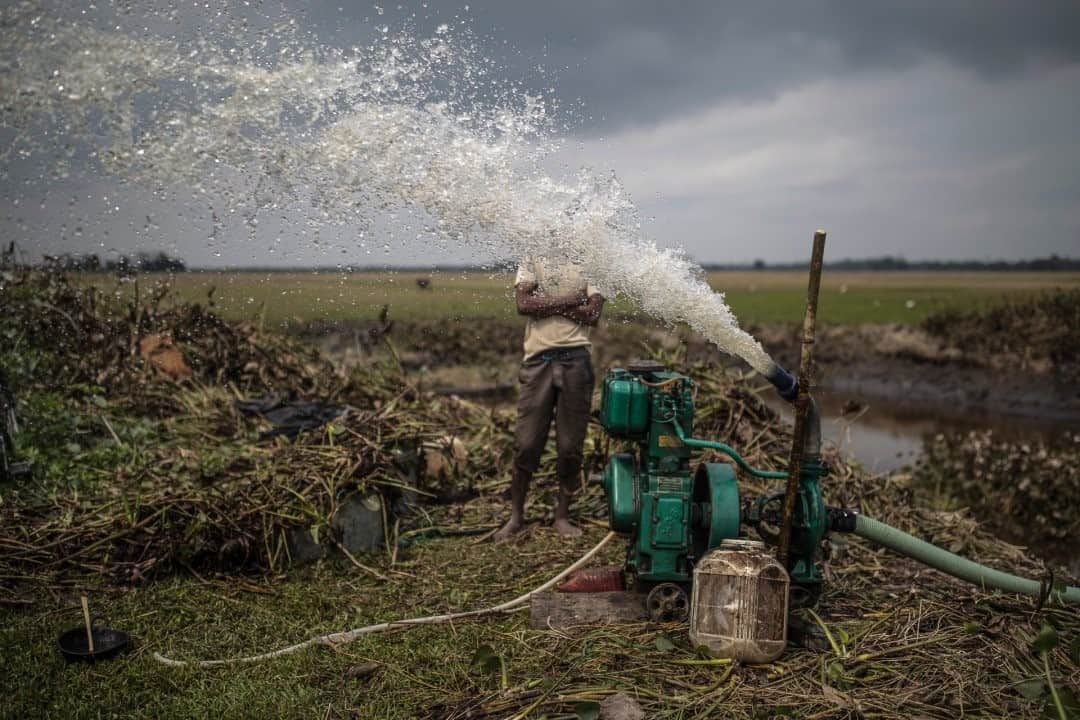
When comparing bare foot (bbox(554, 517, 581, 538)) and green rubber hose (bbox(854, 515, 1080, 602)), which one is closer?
green rubber hose (bbox(854, 515, 1080, 602))

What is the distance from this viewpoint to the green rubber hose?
3.94 meters

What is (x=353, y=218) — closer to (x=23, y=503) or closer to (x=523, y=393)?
(x=523, y=393)

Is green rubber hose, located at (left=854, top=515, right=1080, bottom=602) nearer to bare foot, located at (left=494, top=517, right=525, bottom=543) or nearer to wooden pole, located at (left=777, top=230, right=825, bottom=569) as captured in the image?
wooden pole, located at (left=777, top=230, right=825, bottom=569)

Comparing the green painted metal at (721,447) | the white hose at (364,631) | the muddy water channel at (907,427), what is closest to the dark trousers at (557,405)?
the white hose at (364,631)

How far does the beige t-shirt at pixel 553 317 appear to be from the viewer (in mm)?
5059

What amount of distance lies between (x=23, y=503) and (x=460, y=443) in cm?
311

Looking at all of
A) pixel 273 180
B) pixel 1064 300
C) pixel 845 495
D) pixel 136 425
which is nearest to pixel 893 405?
pixel 1064 300

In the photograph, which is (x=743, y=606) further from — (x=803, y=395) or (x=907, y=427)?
(x=907, y=427)

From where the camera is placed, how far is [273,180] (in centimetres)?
380

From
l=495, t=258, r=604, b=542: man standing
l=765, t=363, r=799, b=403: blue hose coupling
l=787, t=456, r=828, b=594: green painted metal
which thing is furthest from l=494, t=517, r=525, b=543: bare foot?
l=765, t=363, r=799, b=403: blue hose coupling

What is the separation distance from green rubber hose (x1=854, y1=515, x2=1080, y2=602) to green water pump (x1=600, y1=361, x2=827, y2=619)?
0.87 ft

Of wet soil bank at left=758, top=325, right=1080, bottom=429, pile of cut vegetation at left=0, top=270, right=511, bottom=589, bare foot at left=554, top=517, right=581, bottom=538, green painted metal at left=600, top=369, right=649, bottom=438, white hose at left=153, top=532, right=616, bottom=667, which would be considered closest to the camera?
white hose at left=153, top=532, right=616, bottom=667

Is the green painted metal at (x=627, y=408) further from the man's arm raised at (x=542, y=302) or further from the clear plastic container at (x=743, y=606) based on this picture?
the man's arm raised at (x=542, y=302)

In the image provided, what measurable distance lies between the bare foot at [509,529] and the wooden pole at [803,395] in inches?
88.3
